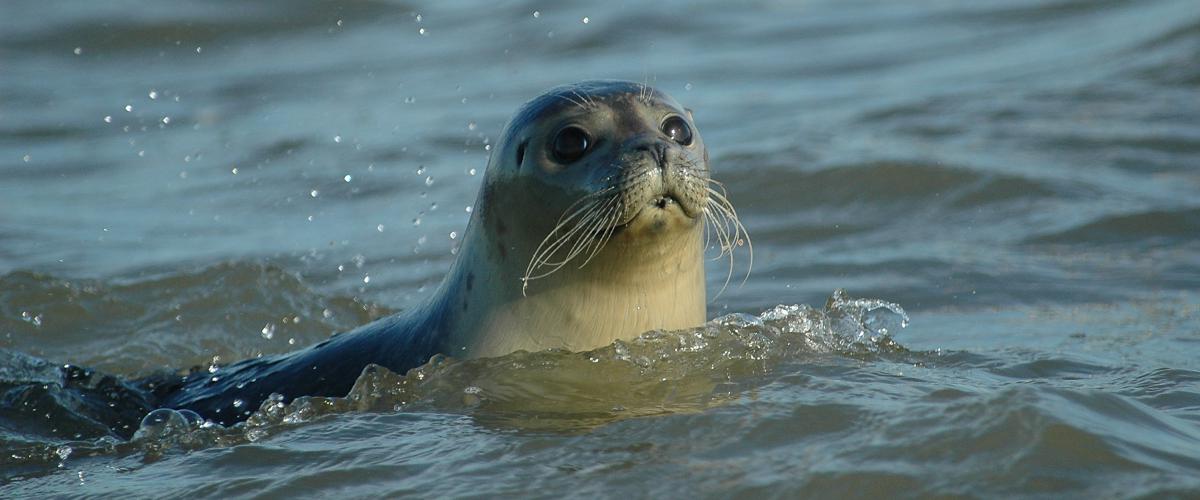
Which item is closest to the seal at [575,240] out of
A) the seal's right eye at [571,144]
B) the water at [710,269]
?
the seal's right eye at [571,144]

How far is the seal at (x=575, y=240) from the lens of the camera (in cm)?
418

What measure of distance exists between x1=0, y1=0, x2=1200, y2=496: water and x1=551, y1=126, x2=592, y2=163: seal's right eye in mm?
548

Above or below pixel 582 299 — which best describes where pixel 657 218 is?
above

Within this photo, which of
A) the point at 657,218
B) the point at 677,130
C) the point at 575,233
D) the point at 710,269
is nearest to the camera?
the point at 657,218

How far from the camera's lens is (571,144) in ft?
14.2

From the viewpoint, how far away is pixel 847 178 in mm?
8258

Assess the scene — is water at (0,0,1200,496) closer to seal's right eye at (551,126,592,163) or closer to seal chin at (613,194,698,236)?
seal chin at (613,194,698,236)

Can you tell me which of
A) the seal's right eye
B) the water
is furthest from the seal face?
the water

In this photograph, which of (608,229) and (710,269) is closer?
(608,229)

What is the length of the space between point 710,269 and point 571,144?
3.10 m

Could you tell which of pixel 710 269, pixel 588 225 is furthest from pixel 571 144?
pixel 710 269

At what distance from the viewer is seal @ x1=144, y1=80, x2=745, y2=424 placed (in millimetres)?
4180

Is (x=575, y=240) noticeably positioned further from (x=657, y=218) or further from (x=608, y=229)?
(x=657, y=218)

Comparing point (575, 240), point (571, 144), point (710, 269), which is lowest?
point (710, 269)
